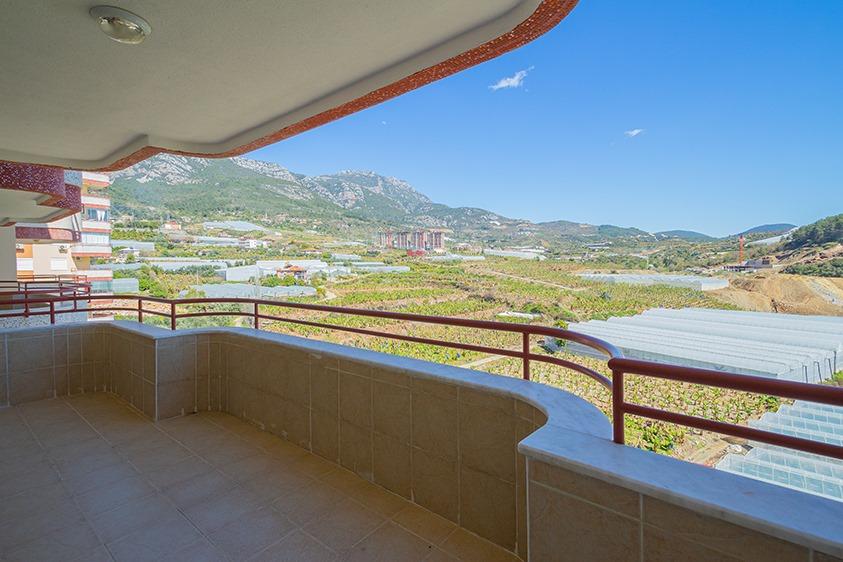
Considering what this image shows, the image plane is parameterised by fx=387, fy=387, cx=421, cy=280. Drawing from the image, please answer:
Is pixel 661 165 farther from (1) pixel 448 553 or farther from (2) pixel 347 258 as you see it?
(1) pixel 448 553

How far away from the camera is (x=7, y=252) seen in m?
10.4

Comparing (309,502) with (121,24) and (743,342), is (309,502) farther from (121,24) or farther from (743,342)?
(743,342)

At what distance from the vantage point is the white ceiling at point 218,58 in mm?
1729

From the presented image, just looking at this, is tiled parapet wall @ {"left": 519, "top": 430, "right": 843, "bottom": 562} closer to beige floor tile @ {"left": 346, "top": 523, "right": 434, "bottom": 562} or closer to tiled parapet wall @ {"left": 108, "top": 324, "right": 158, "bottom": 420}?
beige floor tile @ {"left": 346, "top": 523, "right": 434, "bottom": 562}

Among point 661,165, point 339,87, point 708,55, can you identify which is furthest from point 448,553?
point 661,165

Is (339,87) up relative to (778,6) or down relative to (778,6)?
down

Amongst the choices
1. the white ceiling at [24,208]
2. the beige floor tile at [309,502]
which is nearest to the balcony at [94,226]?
the white ceiling at [24,208]

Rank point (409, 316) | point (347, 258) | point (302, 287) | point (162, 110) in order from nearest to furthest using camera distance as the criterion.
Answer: point (409, 316) < point (162, 110) < point (302, 287) < point (347, 258)

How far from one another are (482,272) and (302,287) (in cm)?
1656

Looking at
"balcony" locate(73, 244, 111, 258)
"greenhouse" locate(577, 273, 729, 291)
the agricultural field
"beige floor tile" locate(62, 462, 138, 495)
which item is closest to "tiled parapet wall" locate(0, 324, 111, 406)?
"beige floor tile" locate(62, 462, 138, 495)

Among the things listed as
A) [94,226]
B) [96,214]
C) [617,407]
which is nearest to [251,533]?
[617,407]

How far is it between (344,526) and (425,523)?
16.3 inches

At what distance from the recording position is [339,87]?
253 cm

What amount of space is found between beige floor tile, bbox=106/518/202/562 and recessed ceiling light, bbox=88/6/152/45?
2.40 metres
